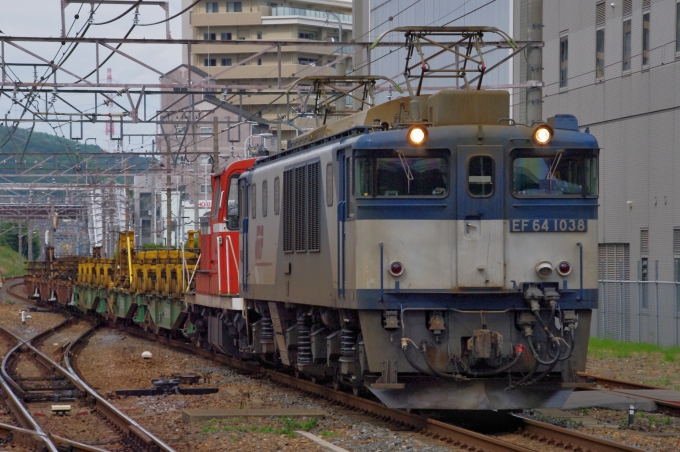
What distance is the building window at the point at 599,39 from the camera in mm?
27734

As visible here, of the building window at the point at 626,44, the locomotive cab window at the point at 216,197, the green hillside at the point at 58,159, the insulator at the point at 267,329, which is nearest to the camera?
the insulator at the point at 267,329

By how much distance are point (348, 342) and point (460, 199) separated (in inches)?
86.4

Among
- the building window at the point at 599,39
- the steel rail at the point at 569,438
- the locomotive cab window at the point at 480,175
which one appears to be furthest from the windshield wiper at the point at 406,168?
the building window at the point at 599,39

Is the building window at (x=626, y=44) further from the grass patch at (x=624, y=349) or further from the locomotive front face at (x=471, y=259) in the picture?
the locomotive front face at (x=471, y=259)

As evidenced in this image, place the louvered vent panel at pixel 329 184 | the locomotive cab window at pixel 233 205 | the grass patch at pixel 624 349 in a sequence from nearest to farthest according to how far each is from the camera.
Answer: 1. the louvered vent panel at pixel 329 184
2. the locomotive cab window at pixel 233 205
3. the grass patch at pixel 624 349

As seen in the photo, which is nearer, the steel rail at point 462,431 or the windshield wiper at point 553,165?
the steel rail at point 462,431

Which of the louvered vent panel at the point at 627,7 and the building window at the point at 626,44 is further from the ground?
the louvered vent panel at the point at 627,7

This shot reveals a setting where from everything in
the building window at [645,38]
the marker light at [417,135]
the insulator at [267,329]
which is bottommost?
the insulator at [267,329]

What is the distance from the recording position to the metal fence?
79.1 ft

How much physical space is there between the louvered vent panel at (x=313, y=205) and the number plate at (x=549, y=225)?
2.72 m

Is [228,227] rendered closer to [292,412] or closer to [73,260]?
[292,412]

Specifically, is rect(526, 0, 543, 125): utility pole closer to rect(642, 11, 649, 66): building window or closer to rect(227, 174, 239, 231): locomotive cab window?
rect(227, 174, 239, 231): locomotive cab window

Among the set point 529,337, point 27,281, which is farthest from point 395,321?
point 27,281

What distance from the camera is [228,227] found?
1925 centimetres
